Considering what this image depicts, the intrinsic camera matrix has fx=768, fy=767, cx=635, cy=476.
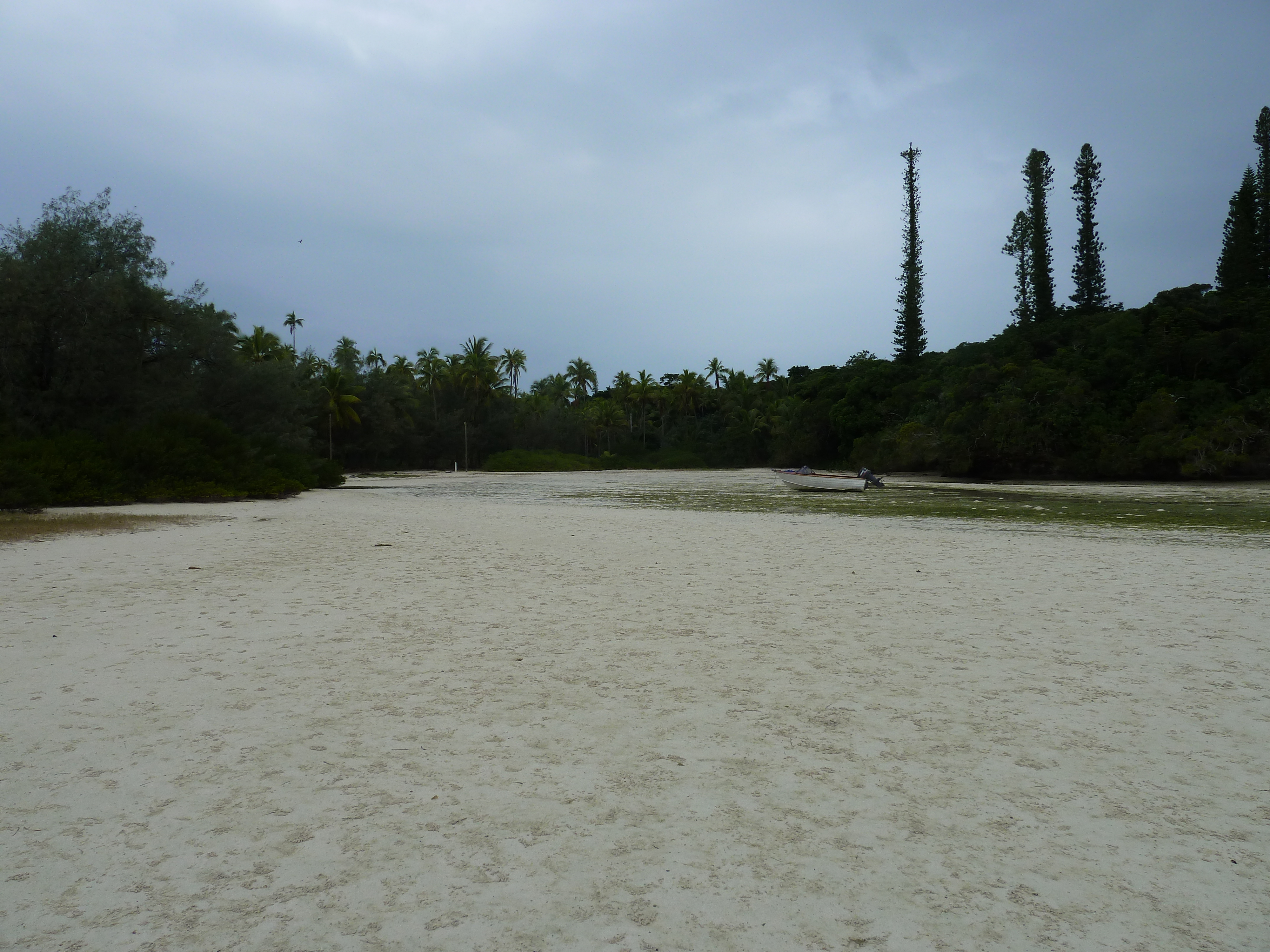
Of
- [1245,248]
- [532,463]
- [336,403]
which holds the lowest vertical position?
[532,463]

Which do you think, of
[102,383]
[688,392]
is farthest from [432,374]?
[102,383]

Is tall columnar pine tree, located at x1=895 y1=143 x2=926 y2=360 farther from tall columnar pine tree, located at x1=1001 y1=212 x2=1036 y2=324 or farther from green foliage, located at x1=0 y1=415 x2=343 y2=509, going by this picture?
green foliage, located at x1=0 y1=415 x2=343 y2=509

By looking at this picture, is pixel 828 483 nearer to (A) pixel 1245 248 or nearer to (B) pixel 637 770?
(B) pixel 637 770

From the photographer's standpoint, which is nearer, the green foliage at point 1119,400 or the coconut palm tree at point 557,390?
the green foliage at point 1119,400

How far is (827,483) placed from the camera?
3002cm

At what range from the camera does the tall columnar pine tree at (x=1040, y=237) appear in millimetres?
58625

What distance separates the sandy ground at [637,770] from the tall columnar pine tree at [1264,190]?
185ft

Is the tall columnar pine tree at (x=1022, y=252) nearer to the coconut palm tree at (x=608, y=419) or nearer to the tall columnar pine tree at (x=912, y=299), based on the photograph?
the tall columnar pine tree at (x=912, y=299)

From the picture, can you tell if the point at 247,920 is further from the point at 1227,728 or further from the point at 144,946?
the point at 1227,728

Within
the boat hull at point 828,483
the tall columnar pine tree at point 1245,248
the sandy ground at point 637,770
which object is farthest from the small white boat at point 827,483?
the tall columnar pine tree at point 1245,248

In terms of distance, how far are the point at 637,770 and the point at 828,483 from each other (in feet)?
90.5

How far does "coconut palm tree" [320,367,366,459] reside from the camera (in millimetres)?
62969

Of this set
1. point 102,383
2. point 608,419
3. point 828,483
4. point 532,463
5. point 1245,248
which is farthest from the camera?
point 608,419

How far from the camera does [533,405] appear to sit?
9000 centimetres
